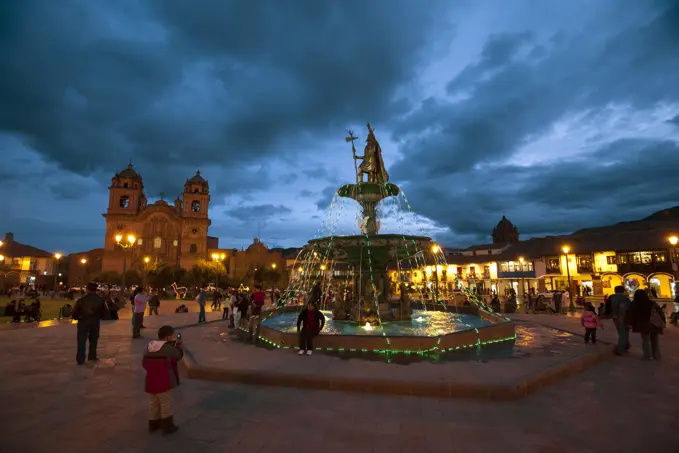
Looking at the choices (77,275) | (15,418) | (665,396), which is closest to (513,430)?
(665,396)

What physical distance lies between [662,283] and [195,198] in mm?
69342

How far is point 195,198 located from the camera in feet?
218

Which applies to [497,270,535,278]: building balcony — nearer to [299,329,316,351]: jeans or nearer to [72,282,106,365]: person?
[299,329,316,351]: jeans

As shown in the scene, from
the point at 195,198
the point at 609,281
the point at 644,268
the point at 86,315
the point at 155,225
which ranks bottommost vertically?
the point at 609,281

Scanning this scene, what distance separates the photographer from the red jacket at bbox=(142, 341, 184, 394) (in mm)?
3879

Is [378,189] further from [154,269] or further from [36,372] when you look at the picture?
[154,269]

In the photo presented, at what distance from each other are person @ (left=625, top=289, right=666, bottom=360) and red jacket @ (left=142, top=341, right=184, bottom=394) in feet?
29.1

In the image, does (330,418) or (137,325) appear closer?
(330,418)

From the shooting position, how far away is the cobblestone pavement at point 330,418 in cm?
370

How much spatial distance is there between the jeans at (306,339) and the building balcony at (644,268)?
41152mm

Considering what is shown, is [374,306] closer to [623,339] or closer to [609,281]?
[623,339]

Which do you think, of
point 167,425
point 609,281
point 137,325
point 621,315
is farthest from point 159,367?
point 609,281

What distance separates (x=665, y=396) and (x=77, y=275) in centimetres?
7899

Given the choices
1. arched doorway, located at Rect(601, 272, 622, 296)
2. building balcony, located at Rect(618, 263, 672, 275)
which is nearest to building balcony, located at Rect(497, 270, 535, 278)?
arched doorway, located at Rect(601, 272, 622, 296)
